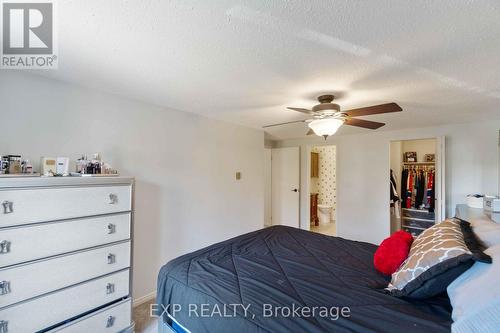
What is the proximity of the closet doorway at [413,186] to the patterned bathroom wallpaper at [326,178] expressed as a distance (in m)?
1.69

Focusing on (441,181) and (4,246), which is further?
(441,181)

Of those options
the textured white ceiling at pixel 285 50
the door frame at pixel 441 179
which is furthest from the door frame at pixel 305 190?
the textured white ceiling at pixel 285 50

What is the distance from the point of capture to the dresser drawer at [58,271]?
1382mm

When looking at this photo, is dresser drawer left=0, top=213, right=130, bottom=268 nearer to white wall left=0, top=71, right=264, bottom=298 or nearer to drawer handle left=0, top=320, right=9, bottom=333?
drawer handle left=0, top=320, right=9, bottom=333

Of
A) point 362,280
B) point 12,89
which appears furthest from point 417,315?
point 12,89

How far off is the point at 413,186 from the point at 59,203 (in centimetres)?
531

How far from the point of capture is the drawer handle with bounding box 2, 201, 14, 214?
1360 mm

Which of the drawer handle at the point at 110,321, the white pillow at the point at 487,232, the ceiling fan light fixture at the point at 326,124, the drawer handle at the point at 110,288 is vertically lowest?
the drawer handle at the point at 110,321

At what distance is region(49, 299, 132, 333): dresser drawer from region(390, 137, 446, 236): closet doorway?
4.32 m

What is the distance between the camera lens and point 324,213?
19.3ft

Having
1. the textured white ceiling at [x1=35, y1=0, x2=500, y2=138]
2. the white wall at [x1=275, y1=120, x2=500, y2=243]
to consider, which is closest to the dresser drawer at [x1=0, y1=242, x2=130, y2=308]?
the textured white ceiling at [x1=35, y1=0, x2=500, y2=138]

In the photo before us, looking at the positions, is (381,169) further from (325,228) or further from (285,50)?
(285,50)

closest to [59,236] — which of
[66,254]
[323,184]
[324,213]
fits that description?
[66,254]

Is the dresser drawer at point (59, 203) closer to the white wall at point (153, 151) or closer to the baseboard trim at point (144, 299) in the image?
the white wall at point (153, 151)
